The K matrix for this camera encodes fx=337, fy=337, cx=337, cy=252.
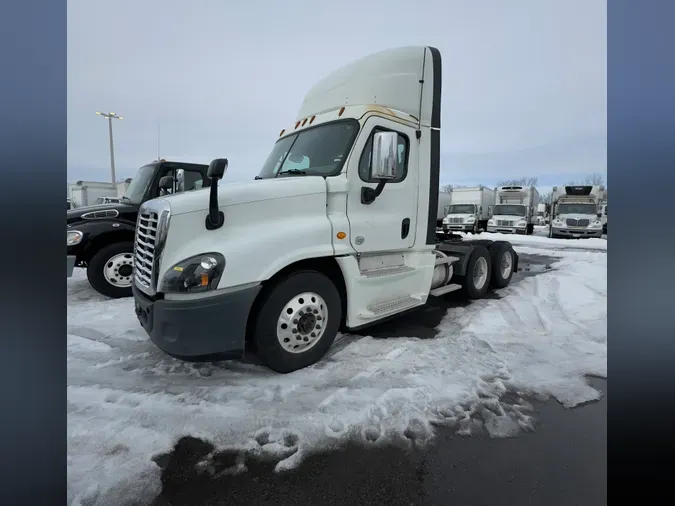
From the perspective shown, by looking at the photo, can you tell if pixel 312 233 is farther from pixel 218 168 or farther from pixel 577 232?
pixel 577 232

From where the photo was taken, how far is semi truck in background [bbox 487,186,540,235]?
75.9 feet

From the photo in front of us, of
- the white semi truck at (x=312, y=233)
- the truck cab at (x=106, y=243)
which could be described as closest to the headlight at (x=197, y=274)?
the white semi truck at (x=312, y=233)

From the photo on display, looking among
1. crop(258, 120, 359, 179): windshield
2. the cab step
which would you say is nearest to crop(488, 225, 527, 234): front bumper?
the cab step

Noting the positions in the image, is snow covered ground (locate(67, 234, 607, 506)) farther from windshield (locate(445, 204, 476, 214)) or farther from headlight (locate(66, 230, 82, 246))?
windshield (locate(445, 204, 476, 214))

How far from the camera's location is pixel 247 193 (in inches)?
126

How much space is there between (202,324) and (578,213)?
2472 centimetres

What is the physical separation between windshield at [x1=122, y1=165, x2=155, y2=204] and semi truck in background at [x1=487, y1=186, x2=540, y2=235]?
22.4 metres

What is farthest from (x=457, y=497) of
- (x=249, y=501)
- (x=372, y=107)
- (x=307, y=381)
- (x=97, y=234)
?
(x=97, y=234)

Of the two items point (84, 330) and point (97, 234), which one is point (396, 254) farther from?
point (97, 234)

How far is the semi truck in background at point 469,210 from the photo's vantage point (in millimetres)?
25484

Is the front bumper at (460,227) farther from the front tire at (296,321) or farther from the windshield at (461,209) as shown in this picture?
the front tire at (296,321)

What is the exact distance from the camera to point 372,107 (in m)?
3.98

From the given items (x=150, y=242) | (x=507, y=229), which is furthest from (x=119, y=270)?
(x=507, y=229)
